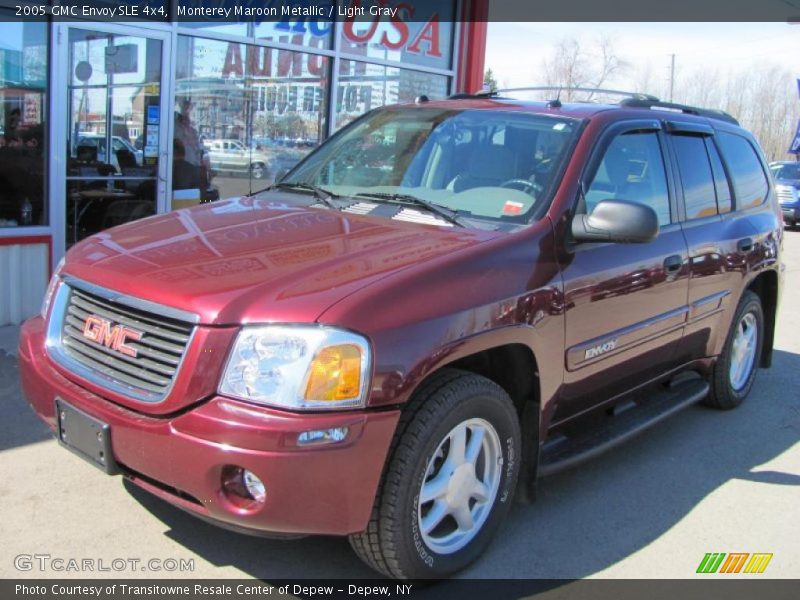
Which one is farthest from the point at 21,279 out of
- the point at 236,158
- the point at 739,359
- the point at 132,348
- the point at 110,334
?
the point at 739,359

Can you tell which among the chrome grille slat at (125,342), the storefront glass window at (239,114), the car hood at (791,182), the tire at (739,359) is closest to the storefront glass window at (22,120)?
the storefront glass window at (239,114)

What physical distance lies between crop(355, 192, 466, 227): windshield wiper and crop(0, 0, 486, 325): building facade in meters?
3.87

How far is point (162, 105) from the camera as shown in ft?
25.0

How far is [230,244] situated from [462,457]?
1.27 m

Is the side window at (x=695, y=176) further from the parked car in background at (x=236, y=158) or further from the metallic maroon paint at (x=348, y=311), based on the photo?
the parked car in background at (x=236, y=158)

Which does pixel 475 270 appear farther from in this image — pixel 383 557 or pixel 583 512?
pixel 583 512

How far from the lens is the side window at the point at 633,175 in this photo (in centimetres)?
391

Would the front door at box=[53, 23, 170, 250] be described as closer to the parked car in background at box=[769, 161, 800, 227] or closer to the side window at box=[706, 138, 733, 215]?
the side window at box=[706, 138, 733, 215]

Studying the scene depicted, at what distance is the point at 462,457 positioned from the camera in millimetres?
3156

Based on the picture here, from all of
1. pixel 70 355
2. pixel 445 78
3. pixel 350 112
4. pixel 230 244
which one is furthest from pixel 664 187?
pixel 445 78

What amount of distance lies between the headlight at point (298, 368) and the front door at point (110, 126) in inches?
191

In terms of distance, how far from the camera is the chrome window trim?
275 cm

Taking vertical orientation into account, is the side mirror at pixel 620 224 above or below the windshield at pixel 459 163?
below

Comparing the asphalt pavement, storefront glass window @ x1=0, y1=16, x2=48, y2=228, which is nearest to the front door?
storefront glass window @ x1=0, y1=16, x2=48, y2=228
